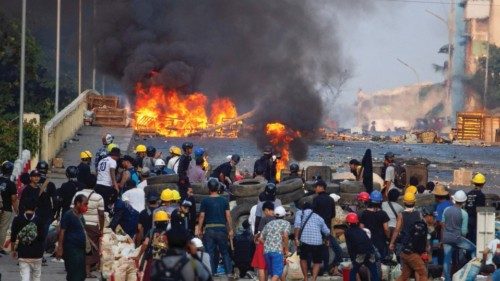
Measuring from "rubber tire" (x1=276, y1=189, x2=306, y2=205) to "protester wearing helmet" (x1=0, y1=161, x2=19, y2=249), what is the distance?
5.62 metres

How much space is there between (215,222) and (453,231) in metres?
3.56

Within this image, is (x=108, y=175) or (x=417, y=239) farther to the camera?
(x=108, y=175)

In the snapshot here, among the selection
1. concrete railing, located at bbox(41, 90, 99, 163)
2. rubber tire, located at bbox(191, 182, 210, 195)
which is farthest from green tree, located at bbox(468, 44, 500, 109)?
rubber tire, located at bbox(191, 182, 210, 195)

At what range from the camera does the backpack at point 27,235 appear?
56.4ft

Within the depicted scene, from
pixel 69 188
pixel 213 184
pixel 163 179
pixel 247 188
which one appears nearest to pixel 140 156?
pixel 163 179

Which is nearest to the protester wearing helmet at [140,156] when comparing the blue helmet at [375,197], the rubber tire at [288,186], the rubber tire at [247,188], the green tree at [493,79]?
the rubber tire at [247,188]

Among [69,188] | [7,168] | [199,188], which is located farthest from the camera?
[199,188]

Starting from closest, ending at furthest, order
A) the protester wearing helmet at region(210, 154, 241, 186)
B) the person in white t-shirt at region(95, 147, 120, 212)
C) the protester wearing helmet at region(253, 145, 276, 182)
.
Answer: the person in white t-shirt at region(95, 147, 120, 212), the protester wearing helmet at region(210, 154, 241, 186), the protester wearing helmet at region(253, 145, 276, 182)

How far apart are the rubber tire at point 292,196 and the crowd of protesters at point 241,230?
9.82 feet

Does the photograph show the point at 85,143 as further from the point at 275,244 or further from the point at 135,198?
the point at 275,244

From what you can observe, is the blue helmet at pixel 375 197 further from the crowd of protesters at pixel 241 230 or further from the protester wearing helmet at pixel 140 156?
the protester wearing helmet at pixel 140 156

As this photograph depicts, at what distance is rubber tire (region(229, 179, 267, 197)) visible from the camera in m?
25.0

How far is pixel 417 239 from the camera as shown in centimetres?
1858

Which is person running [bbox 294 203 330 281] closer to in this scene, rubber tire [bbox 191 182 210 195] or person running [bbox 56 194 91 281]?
person running [bbox 56 194 91 281]
